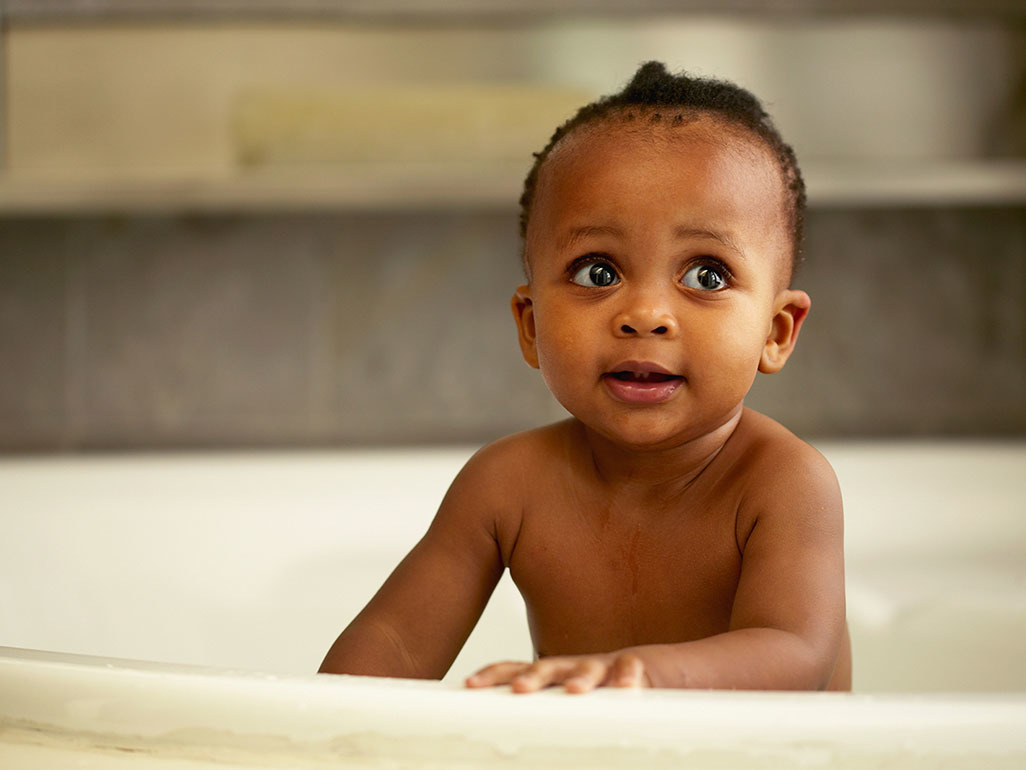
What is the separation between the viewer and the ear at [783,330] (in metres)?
0.66

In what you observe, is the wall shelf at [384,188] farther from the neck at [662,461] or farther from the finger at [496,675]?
the finger at [496,675]

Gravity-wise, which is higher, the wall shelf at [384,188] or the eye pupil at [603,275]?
the wall shelf at [384,188]

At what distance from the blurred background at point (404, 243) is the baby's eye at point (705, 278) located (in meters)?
1.03

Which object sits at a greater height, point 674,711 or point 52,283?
point 52,283

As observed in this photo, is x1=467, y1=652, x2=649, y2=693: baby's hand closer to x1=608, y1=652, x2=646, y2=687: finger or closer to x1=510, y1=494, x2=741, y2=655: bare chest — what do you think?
x1=608, y1=652, x2=646, y2=687: finger

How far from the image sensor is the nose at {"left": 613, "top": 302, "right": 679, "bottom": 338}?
59 centimetres

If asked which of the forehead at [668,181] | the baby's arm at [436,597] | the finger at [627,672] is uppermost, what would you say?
the forehead at [668,181]

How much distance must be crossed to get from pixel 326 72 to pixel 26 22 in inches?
17.2

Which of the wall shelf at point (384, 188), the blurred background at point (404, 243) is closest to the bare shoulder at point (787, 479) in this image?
the wall shelf at point (384, 188)

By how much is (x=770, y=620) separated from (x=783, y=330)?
0.19 metres

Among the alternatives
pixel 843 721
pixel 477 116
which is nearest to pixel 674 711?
pixel 843 721

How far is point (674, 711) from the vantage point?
0.40 m

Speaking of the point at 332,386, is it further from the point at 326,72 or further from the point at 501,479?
the point at 501,479

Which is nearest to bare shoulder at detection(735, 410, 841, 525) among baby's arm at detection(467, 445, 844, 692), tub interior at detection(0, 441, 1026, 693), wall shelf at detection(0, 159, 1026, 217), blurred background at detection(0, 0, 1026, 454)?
baby's arm at detection(467, 445, 844, 692)
